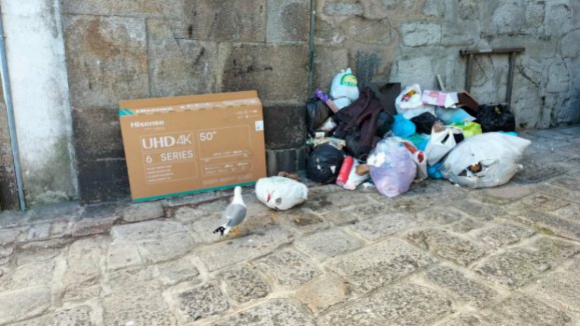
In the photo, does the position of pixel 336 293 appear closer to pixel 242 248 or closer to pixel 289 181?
pixel 242 248

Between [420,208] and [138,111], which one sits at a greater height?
[138,111]

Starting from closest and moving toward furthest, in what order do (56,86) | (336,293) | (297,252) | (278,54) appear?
1. (336,293)
2. (297,252)
3. (56,86)
4. (278,54)

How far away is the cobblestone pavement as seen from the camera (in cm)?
209

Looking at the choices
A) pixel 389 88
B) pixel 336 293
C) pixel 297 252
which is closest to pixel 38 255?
pixel 297 252

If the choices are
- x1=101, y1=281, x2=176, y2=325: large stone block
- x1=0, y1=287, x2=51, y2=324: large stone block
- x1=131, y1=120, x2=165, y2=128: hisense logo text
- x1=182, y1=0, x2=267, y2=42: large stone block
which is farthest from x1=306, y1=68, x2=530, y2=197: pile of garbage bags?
x1=0, y1=287, x2=51, y2=324: large stone block

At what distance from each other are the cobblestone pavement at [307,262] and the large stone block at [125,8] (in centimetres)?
145

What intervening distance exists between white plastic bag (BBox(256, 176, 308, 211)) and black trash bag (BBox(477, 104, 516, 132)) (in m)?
2.53

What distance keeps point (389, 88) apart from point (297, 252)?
8.44ft

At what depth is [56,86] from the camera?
3338 mm

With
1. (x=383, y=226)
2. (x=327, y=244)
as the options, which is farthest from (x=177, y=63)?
(x=383, y=226)

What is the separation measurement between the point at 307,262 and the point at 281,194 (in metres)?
0.80

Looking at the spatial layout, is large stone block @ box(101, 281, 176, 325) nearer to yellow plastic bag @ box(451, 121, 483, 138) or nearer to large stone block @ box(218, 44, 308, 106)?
large stone block @ box(218, 44, 308, 106)

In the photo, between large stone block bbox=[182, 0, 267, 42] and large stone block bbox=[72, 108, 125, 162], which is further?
large stone block bbox=[182, 0, 267, 42]

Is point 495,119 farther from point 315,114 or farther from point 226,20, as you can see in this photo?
point 226,20
